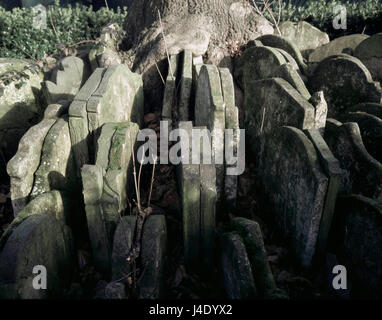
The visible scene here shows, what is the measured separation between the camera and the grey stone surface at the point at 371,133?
3.62 meters

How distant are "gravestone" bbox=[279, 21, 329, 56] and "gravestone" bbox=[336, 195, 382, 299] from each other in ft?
15.8

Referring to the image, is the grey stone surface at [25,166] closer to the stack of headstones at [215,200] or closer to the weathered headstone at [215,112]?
the stack of headstones at [215,200]

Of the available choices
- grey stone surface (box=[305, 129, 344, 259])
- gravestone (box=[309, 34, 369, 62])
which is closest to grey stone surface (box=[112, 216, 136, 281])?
grey stone surface (box=[305, 129, 344, 259])

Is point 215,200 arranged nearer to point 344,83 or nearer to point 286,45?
point 344,83

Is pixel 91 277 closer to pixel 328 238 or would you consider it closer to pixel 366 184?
pixel 328 238

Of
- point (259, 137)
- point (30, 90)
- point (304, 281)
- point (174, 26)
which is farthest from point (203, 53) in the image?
point (304, 281)

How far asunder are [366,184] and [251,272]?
1578 millimetres

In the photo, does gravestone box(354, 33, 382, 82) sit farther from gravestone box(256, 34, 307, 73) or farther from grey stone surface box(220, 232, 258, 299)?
grey stone surface box(220, 232, 258, 299)

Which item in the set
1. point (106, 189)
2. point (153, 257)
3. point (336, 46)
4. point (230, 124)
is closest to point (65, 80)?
point (106, 189)

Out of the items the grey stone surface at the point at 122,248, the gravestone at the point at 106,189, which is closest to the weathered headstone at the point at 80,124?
the gravestone at the point at 106,189

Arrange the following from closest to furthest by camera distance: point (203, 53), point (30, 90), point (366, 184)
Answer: point (366, 184) < point (30, 90) < point (203, 53)

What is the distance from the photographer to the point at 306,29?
22.8ft

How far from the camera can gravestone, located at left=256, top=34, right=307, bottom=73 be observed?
5342 mm

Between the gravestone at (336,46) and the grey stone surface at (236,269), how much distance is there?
483 centimetres
